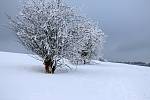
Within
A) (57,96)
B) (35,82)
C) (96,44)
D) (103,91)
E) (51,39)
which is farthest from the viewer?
(96,44)

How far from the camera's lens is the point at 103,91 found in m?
18.0

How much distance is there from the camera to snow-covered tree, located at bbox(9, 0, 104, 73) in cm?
2523

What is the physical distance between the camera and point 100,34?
5184cm

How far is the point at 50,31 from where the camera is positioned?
Answer: 2548 cm

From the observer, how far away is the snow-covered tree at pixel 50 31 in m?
25.2

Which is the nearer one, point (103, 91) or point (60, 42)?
point (103, 91)

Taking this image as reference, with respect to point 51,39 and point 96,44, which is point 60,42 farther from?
point 96,44

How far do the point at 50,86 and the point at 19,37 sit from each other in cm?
929

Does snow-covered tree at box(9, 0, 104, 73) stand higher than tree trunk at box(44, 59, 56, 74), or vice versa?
snow-covered tree at box(9, 0, 104, 73)

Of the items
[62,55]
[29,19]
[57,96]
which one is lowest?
[57,96]

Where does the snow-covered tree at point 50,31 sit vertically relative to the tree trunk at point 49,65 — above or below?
above

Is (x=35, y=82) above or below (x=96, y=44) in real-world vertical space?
below

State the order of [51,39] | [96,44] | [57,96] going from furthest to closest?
[96,44] < [51,39] < [57,96]

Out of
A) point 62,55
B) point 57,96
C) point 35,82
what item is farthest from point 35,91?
point 62,55
